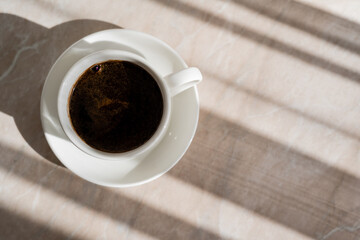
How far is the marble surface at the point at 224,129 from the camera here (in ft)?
2.97

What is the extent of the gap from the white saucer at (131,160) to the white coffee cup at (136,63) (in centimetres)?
7

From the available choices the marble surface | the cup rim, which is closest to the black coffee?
the cup rim

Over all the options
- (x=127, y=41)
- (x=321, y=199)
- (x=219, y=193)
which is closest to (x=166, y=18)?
(x=127, y=41)

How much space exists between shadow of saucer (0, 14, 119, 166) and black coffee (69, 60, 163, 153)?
19cm

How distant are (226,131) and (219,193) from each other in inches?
6.7

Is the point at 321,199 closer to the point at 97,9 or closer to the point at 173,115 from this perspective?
the point at 173,115

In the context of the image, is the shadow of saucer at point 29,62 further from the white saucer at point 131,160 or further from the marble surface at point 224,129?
the white saucer at point 131,160

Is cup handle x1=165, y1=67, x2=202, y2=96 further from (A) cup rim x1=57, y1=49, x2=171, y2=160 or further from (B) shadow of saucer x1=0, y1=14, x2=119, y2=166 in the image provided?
(B) shadow of saucer x1=0, y1=14, x2=119, y2=166

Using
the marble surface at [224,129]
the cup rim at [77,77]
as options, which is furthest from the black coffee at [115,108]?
the marble surface at [224,129]

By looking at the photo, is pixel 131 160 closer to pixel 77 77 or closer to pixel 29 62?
pixel 77 77

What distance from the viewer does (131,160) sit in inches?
32.1

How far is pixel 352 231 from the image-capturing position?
96 centimetres

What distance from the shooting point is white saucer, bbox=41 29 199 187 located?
79 centimetres

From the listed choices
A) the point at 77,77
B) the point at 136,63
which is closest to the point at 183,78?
the point at 136,63
